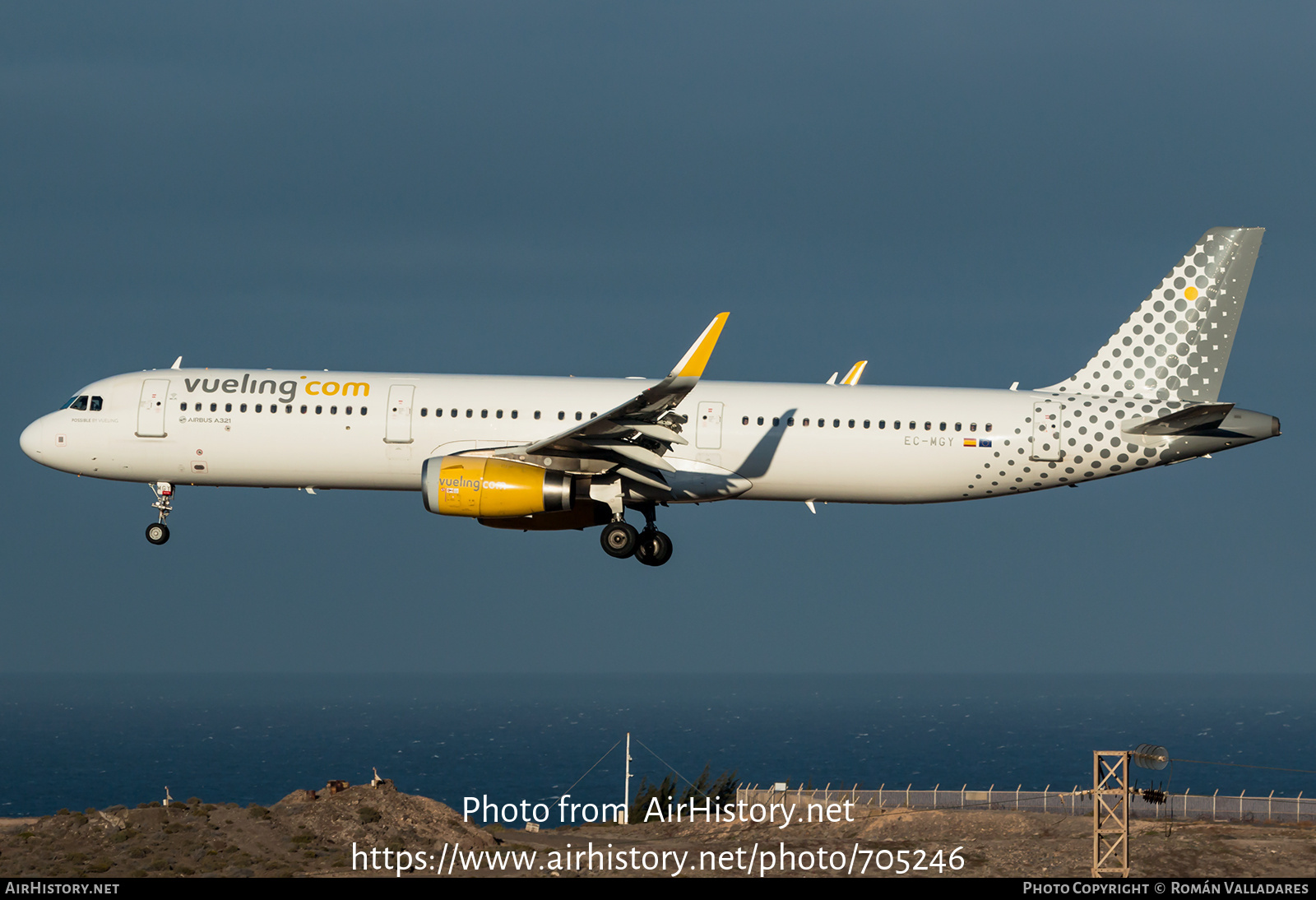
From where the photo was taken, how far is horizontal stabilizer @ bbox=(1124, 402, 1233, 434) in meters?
33.5

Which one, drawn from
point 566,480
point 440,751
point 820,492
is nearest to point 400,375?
point 566,480

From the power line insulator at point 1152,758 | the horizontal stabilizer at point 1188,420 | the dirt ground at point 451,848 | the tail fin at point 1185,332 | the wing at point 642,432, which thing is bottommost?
the dirt ground at point 451,848

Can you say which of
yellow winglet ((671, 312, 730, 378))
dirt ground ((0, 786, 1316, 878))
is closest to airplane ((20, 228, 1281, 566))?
yellow winglet ((671, 312, 730, 378))

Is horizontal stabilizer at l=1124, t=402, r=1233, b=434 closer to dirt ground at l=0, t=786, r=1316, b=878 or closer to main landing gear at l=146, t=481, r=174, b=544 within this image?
dirt ground at l=0, t=786, r=1316, b=878

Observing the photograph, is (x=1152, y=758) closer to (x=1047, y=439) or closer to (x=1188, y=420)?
(x=1047, y=439)

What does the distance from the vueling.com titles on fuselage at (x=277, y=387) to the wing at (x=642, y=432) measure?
15.9 ft

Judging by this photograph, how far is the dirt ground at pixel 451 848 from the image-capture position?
34.9 meters

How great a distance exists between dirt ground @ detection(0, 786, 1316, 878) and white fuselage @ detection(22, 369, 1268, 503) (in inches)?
377

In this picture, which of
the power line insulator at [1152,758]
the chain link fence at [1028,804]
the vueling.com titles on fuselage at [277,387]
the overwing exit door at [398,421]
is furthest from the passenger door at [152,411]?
the chain link fence at [1028,804]

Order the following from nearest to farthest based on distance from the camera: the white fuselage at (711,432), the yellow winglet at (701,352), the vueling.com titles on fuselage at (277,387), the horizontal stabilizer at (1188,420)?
the yellow winglet at (701,352)
the horizontal stabilizer at (1188,420)
the white fuselage at (711,432)
the vueling.com titles on fuselage at (277,387)

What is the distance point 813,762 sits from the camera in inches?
6447

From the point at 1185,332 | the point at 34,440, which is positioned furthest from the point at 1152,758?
the point at 34,440

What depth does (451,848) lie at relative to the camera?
3794cm

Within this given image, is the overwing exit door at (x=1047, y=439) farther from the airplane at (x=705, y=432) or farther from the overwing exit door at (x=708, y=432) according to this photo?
the overwing exit door at (x=708, y=432)
